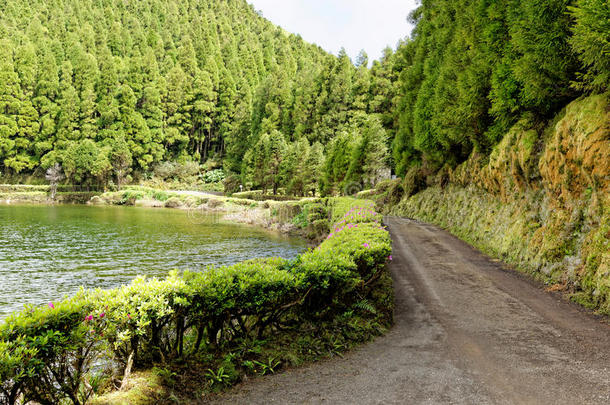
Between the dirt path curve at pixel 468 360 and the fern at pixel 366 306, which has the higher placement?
the fern at pixel 366 306

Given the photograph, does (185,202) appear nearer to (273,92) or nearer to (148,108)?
(273,92)

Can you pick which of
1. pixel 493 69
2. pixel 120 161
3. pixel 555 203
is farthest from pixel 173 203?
pixel 555 203

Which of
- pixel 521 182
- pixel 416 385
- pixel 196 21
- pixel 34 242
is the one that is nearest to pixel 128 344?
pixel 416 385

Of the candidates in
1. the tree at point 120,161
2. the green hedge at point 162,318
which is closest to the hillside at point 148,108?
the tree at point 120,161

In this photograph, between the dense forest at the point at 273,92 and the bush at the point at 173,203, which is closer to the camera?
the dense forest at the point at 273,92

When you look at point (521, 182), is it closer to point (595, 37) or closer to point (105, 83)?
point (595, 37)

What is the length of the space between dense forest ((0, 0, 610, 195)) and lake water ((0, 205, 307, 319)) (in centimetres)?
1414

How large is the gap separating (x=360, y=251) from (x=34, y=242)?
24.3 m

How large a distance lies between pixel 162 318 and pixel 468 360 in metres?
4.67

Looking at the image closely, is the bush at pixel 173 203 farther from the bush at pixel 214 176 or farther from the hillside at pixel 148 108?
the bush at pixel 214 176

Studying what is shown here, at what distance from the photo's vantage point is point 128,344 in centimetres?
421

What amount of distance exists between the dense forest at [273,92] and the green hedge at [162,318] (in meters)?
7.94

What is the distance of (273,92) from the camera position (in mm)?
89312

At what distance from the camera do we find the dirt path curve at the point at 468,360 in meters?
4.36
